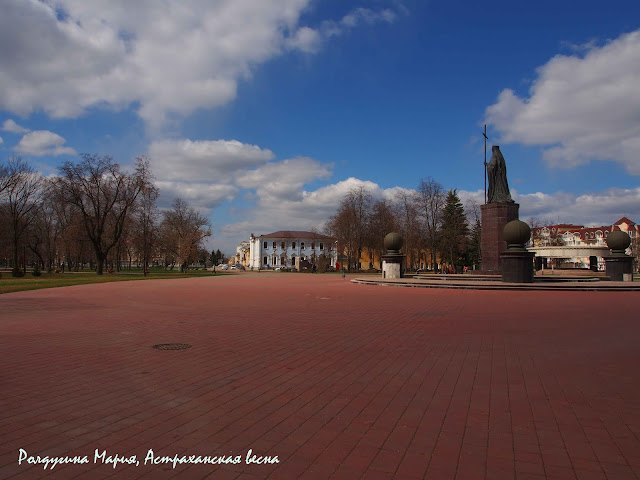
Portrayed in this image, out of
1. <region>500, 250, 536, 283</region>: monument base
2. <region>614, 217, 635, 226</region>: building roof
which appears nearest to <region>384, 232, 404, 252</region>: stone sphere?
<region>500, 250, 536, 283</region>: monument base

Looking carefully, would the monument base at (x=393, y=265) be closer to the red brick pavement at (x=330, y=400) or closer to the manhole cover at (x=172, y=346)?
the red brick pavement at (x=330, y=400)

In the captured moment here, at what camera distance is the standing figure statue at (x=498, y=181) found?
2967 cm

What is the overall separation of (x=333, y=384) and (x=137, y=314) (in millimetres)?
8782

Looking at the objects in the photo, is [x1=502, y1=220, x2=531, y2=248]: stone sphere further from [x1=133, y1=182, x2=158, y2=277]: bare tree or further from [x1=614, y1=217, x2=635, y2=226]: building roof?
[x1=614, y1=217, x2=635, y2=226]: building roof

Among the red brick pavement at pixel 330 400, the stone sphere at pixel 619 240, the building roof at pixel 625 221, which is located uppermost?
the building roof at pixel 625 221

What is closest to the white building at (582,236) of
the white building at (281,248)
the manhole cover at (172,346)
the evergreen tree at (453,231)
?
the evergreen tree at (453,231)

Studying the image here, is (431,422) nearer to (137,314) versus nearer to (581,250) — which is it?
(137,314)

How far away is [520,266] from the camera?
2380 cm

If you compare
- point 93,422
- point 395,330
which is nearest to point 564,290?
point 395,330

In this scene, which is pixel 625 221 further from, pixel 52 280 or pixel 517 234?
pixel 52 280

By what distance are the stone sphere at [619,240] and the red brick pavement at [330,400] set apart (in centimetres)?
2386

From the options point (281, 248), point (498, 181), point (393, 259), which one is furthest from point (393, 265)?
point (281, 248)

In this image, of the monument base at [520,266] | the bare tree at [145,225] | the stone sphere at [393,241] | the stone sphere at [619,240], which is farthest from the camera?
the bare tree at [145,225]

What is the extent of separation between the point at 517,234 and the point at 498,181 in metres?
6.59
